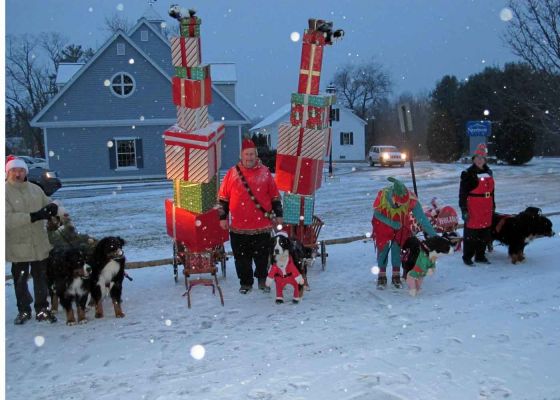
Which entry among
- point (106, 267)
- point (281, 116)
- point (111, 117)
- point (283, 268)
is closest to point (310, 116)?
point (283, 268)

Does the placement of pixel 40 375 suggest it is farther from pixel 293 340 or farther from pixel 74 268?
pixel 293 340

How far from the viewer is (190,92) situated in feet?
23.3

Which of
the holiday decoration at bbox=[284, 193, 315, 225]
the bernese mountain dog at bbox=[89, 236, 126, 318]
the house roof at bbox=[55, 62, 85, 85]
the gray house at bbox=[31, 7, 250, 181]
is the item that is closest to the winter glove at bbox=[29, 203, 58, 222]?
the bernese mountain dog at bbox=[89, 236, 126, 318]

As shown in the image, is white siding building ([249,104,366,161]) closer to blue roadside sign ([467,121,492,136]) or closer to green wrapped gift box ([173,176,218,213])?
blue roadside sign ([467,121,492,136])

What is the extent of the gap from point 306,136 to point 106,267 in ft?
10.7

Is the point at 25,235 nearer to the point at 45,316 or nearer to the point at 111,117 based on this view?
the point at 45,316

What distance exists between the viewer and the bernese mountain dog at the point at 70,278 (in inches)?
214

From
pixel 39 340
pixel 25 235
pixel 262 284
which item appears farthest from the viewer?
pixel 262 284

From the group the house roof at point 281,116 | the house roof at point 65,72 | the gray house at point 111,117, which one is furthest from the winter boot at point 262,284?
the house roof at point 281,116

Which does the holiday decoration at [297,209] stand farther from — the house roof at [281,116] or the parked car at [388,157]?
the house roof at [281,116]

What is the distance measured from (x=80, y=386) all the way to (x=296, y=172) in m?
4.18

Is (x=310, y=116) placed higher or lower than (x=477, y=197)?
higher

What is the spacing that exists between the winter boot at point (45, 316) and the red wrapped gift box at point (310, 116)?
4.00 metres

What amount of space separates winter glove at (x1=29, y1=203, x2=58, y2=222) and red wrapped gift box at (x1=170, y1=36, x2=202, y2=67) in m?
2.69
